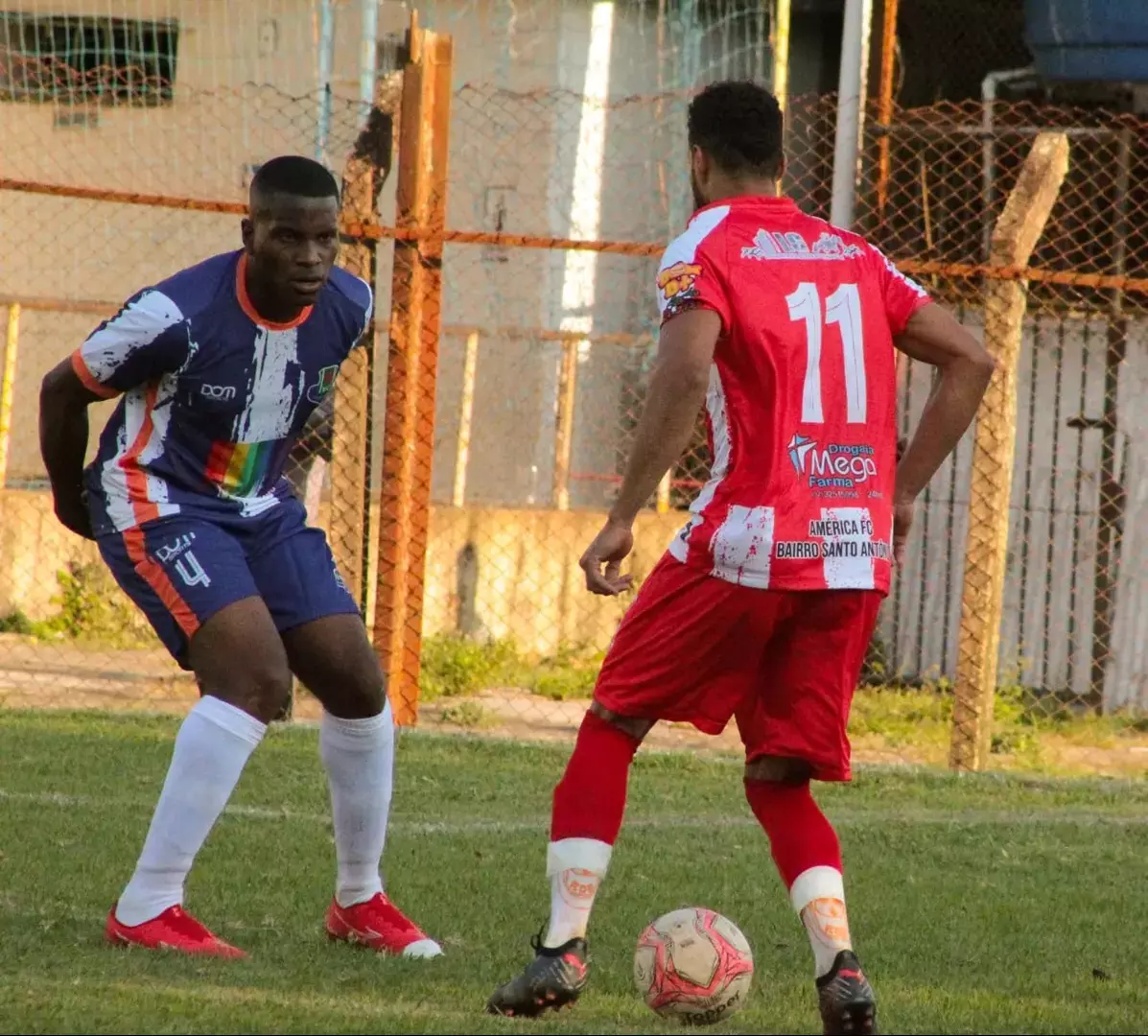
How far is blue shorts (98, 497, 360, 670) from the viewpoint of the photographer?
502 cm

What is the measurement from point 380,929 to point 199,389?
1420mm

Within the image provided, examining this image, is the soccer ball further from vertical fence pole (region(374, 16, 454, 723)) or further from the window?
the window

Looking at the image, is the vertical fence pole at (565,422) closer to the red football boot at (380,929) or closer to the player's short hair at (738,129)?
the red football boot at (380,929)

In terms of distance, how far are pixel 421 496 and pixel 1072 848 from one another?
3600 millimetres

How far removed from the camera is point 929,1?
16.0 metres

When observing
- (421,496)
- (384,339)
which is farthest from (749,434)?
(384,339)

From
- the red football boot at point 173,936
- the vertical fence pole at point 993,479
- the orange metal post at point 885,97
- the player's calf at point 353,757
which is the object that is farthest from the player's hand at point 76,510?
the orange metal post at point 885,97

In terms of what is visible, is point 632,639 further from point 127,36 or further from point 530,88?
point 127,36

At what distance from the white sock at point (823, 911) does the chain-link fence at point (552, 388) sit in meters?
5.21

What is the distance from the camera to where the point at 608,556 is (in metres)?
4.21

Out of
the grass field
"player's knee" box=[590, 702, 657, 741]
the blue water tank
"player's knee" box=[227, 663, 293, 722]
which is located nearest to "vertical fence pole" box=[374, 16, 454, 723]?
the grass field

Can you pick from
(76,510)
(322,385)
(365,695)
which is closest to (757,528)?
(365,695)

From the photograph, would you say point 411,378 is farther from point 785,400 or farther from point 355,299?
point 785,400

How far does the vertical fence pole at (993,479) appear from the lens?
9297mm
